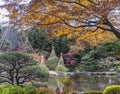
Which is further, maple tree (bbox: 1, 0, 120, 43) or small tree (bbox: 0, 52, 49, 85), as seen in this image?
small tree (bbox: 0, 52, 49, 85)

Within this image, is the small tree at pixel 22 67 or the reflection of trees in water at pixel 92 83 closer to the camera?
the small tree at pixel 22 67

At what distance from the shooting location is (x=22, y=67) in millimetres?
7086

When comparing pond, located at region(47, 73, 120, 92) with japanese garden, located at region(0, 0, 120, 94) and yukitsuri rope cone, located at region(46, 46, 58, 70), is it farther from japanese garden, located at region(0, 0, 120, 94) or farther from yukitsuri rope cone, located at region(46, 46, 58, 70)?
japanese garden, located at region(0, 0, 120, 94)

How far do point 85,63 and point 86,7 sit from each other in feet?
49.7

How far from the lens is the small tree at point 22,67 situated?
6665 mm

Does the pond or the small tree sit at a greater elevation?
the small tree

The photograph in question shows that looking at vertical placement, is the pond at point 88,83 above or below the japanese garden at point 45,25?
below

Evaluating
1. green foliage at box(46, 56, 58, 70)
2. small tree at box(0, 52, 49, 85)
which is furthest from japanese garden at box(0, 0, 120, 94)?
green foliage at box(46, 56, 58, 70)

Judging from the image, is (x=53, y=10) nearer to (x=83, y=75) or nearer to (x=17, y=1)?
(x=17, y=1)

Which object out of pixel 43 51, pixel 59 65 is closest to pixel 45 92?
pixel 59 65

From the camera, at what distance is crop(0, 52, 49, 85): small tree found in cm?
666

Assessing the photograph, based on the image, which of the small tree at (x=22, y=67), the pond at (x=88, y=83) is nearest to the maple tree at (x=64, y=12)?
the small tree at (x=22, y=67)

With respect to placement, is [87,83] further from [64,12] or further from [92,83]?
[64,12]

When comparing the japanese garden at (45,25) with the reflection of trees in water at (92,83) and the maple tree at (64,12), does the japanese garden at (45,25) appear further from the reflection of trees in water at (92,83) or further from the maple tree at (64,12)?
the reflection of trees in water at (92,83)
